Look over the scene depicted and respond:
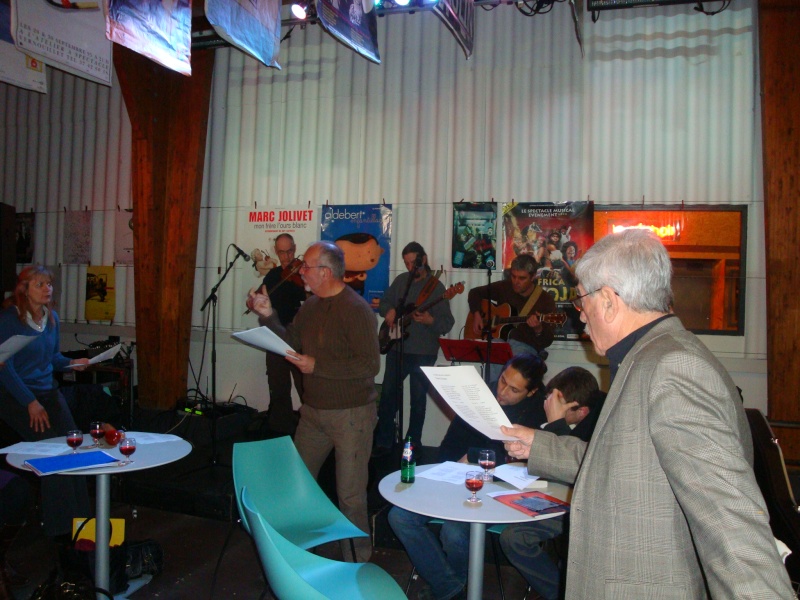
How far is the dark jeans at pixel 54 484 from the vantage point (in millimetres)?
3938

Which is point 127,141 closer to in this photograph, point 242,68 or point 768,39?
point 242,68

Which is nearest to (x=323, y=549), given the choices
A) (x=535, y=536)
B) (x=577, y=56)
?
(x=535, y=536)

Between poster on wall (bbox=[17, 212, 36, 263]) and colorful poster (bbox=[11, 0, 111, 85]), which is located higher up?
colorful poster (bbox=[11, 0, 111, 85])

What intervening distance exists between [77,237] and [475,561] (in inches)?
300

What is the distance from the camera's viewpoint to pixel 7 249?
6.71m


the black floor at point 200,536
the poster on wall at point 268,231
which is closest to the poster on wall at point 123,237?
the poster on wall at point 268,231

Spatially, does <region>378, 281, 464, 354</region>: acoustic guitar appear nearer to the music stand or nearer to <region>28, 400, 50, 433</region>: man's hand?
the music stand

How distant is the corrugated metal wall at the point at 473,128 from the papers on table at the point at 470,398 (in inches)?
→ 159

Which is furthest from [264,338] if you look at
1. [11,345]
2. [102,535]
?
[11,345]

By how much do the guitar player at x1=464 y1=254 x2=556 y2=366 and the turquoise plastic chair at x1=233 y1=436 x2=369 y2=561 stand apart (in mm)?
2792

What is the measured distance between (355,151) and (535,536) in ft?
16.6

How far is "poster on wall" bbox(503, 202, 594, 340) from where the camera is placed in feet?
20.2

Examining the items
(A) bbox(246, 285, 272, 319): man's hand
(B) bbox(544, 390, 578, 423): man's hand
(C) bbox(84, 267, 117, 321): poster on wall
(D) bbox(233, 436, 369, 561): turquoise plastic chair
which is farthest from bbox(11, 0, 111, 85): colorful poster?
(C) bbox(84, 267, 117, 321): poster on wall

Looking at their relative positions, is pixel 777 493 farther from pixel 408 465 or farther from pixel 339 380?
pixel 339 380
